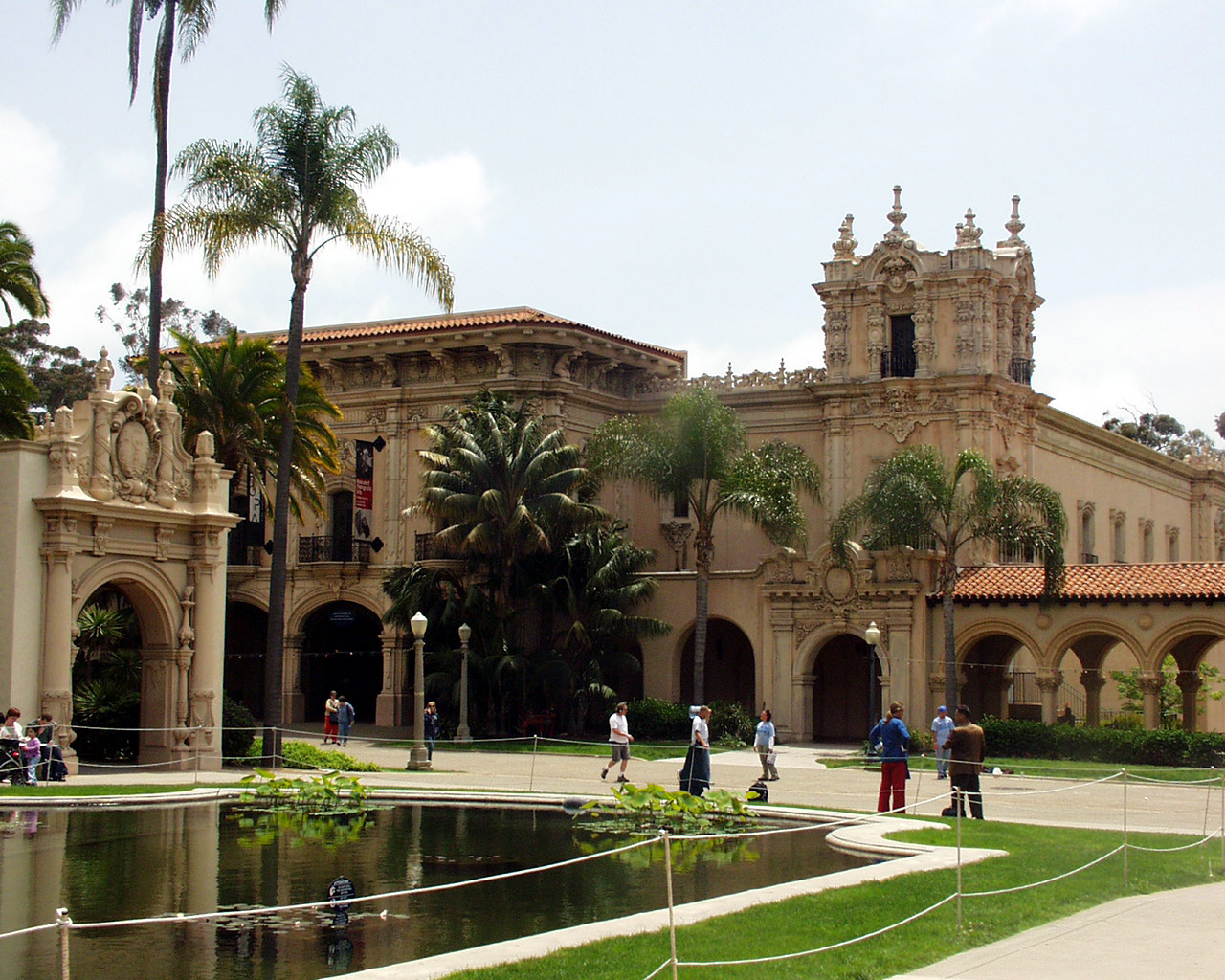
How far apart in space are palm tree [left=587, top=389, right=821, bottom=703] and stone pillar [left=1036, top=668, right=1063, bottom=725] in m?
6.74

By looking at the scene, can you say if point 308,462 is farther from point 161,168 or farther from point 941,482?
point 941,482

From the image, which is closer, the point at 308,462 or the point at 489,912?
the point at 489,912

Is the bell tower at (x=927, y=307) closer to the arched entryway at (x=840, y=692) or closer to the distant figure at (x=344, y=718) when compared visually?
the arched entryway at (x=840, y=692)

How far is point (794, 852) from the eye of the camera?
703 inches

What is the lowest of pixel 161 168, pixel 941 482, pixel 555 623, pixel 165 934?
pixel 165 934

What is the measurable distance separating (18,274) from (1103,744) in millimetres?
25329

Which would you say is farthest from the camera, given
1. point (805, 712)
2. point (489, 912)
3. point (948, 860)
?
point (805, 712)

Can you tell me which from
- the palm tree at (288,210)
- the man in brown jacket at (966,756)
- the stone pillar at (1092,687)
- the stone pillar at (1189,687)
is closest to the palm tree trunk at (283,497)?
the palm tree at (288,210)

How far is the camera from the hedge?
3419 centimetres

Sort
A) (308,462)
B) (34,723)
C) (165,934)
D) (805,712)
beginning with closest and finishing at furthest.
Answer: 1. (165,934)
2. (34,723)
3. (308,462)
4. (805,712)

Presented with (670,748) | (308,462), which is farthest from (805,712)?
(308,462)

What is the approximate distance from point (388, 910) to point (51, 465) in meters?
17.2

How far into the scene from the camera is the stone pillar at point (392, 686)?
4547 centimetres

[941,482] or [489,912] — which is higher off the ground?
[941,482]
